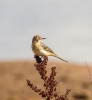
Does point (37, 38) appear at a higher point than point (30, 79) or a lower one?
lower

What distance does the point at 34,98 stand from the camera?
5712cm

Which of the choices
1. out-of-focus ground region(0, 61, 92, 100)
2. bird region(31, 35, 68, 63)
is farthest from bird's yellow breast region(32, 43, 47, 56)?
out-of-focus ground region(0, 61, 92, 100)

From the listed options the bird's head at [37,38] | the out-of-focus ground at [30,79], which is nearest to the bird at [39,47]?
the bird's head at [37,38]

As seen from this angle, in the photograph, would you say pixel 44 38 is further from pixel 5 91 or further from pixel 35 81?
pixel 35 81

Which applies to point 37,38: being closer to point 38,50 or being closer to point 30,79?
point 38,50

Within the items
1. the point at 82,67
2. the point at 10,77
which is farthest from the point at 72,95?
the point at 82,67

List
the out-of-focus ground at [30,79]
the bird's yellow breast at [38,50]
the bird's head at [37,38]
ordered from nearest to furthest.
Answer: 1. the bird's yellow breast at [38,50]
2. the bird's head at [37,38]
3. the out-of-focus ground at [30,79]

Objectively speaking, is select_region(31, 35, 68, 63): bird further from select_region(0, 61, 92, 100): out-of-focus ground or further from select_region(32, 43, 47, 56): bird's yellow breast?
select_region(0, 61, 92, 100): out-of-focus ground

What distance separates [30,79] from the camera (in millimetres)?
67250

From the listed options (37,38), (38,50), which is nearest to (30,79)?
(37,38)

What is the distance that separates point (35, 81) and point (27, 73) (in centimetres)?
456

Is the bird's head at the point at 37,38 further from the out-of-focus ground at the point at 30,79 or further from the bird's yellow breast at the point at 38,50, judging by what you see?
the out-of-focus ground at the point at 30,79

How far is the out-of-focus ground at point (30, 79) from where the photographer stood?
192 ft

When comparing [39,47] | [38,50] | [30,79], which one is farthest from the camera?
[30,79]
